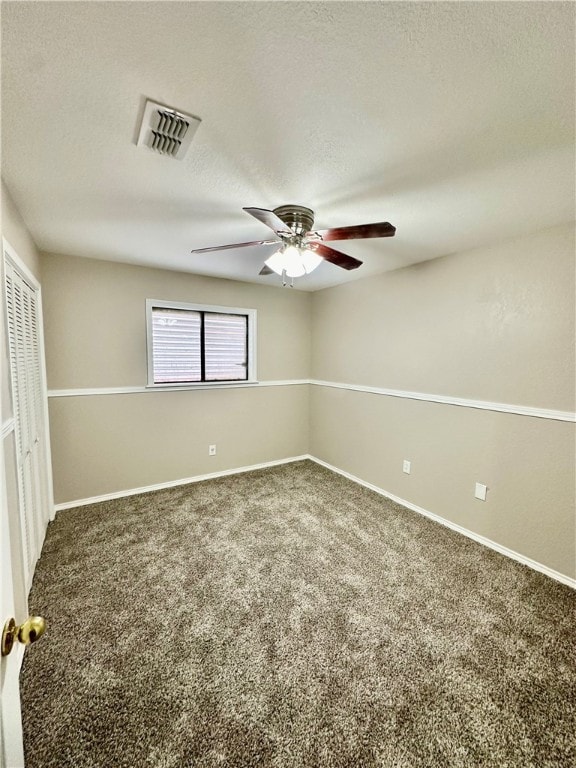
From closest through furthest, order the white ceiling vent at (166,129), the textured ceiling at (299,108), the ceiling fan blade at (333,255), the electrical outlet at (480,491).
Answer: the textured ceiling at (299,108) → the white ceiling vent at (166,129) → the ceiling fan blade at (333,255) → the electrical outlet at (480,491)

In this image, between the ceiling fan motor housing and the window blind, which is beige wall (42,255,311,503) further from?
the ceiling fan motor housing

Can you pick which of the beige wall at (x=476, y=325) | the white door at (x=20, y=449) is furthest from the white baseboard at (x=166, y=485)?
the beige wall at (x=476, y=325)

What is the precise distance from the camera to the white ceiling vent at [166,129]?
1.16 metres

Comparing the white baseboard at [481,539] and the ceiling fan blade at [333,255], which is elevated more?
the ceiling fan blade at [333,255]

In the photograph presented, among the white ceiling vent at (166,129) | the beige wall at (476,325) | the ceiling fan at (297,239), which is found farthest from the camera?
the beige wall at (476,325)

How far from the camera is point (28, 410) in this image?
6.95 ft

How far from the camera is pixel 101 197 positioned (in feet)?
5.83

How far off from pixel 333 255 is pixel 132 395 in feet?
7.79

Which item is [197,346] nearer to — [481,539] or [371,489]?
[371,489]

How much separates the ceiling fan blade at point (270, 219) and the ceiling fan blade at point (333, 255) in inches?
7.1

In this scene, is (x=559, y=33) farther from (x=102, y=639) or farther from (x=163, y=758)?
(x=102, y=639)

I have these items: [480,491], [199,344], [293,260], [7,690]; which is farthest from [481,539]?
[199,344]

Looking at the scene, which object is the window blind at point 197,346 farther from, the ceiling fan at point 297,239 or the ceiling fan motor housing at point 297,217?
the ceiling fan motor housing at point 297,217

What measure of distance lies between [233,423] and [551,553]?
3.02 meters
